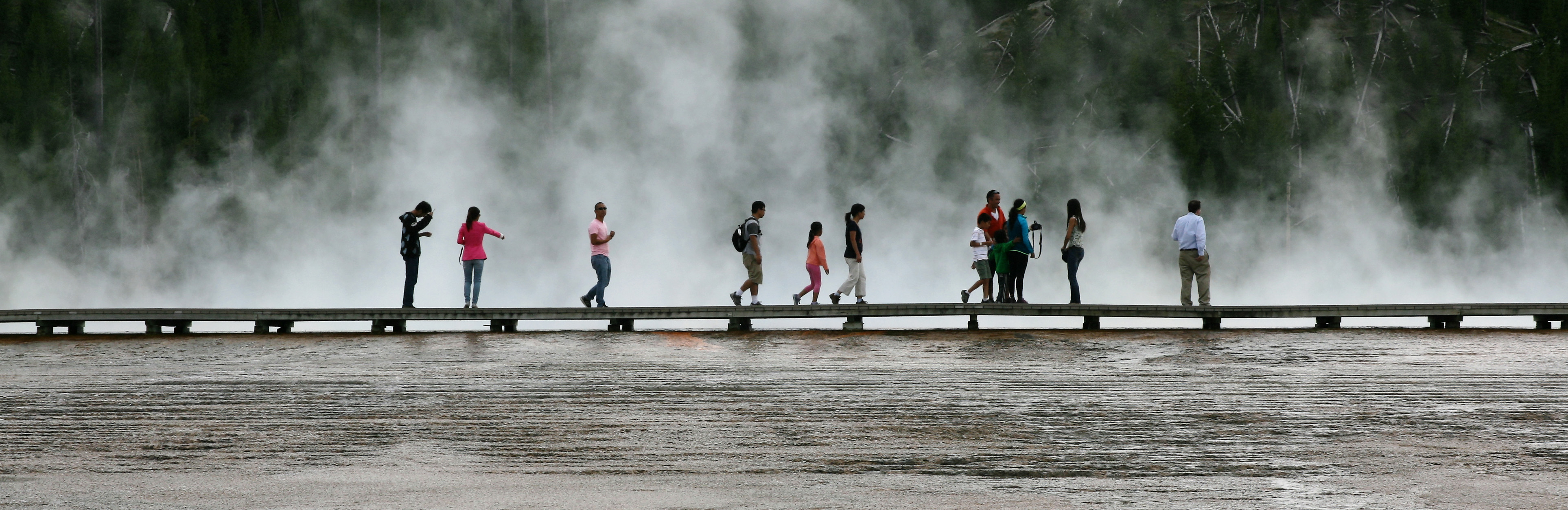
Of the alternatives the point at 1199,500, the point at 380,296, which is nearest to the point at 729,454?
the point at 1199,500

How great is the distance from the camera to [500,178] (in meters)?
24.4

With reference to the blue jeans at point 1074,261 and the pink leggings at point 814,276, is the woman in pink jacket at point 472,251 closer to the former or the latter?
the pink leggings at point 814,276

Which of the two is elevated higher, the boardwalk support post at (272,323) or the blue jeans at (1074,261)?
the blue jeans at (1074,261)

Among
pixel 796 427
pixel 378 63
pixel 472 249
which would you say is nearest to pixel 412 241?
pixel 472 249

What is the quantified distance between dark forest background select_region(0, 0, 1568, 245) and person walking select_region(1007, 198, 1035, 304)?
41.2 ft

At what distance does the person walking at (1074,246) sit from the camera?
11.5m

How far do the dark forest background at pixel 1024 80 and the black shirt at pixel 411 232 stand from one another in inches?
529

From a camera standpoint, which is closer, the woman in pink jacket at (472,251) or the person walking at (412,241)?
the person walking at (412,241)

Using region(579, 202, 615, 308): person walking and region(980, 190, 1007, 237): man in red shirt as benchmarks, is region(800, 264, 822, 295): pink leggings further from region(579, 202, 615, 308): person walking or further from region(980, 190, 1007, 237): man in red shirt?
region(579, 202, 615, 308): person walking

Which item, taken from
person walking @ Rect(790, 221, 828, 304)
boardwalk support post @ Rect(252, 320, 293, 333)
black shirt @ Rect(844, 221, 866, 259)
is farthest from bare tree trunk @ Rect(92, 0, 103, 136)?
black shirt @ Rect(844, 221, 866, 259)

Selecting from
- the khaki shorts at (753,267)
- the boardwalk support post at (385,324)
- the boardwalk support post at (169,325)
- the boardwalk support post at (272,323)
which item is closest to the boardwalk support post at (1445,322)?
the khaki shorts at (753,267)

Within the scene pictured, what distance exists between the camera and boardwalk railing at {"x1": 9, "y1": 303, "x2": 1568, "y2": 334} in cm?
1126

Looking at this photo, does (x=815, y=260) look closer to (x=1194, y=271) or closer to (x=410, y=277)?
(x=1194, y=271)

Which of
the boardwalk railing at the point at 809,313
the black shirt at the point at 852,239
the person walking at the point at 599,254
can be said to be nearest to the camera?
the boardwalk railing at the point at 809,313
